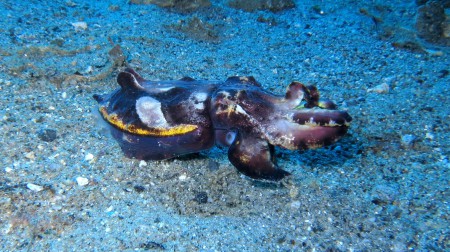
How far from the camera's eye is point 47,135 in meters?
3.61

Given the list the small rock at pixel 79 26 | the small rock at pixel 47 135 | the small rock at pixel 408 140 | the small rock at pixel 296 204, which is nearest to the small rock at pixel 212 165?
the small rock at pixel 296 204

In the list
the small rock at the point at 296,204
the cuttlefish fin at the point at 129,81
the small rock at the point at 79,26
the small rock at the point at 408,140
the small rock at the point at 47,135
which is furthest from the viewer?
the small rock at the point at 79,26

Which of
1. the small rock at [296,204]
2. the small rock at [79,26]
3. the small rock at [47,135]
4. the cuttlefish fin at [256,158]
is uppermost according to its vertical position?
the cuttlefish fin at [256,158]

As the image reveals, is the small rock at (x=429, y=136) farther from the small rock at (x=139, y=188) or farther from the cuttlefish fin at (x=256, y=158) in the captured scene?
the small rock at (x=139, y=188)

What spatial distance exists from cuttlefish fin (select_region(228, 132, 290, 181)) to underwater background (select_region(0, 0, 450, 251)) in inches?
20.7

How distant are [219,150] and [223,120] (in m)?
0.97

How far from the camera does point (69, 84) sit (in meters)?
4.55

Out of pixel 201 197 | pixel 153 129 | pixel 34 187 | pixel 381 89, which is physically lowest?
pixel 34 187

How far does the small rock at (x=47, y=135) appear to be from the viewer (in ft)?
11.7

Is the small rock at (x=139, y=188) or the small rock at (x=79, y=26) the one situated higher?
the small rock at (x=79, y=26)

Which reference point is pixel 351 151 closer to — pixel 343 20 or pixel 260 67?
pixel 260 67

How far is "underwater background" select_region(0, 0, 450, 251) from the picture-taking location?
2.77 m

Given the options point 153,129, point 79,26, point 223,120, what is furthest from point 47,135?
point 79,26

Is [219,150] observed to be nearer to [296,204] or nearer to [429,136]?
[296,204]
